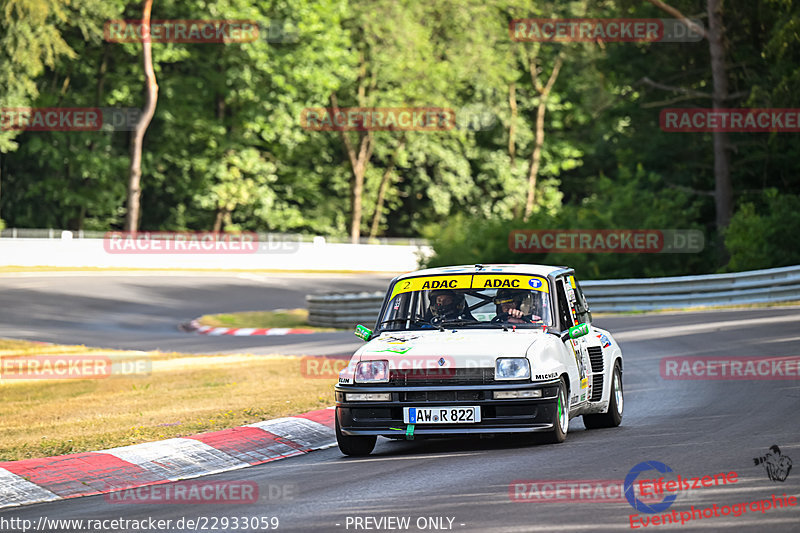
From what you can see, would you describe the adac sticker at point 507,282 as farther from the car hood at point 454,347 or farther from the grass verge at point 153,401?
the grass verge at point 153,401

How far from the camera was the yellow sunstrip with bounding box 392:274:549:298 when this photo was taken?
10.6m

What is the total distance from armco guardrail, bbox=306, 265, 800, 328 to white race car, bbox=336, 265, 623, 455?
15568 millimetres

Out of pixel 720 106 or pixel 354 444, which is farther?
pixel 720 106

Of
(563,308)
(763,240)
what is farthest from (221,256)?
(563,308)

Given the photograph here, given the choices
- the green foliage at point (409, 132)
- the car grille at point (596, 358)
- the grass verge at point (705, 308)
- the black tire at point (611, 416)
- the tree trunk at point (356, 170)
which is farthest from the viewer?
the tree trunk at point (356, 170)

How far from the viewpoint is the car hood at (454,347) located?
31.0 ft

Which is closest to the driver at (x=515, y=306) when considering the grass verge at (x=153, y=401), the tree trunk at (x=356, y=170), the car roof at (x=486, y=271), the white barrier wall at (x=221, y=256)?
Result: the car roof at (x=486, y=271)

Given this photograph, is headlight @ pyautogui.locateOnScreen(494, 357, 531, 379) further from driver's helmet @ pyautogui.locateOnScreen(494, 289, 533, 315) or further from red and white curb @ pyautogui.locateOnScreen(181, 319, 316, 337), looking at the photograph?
red and white curb @ pyautogui.locateOnScreen(181, 319, 316, 337)

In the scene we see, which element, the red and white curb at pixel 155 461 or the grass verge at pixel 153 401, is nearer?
the red and white curb at pixel 155 461

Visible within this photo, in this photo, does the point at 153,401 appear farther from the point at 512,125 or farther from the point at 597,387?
the point at 512,125

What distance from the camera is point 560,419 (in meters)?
9.68

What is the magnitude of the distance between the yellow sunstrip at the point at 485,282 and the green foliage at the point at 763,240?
19.2m

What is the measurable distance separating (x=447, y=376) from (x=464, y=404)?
27 centimetres

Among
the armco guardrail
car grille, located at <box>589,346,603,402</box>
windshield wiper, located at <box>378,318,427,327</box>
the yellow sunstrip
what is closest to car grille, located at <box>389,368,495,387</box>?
windshield wiper, located at <box>378,318,427,327</box>
